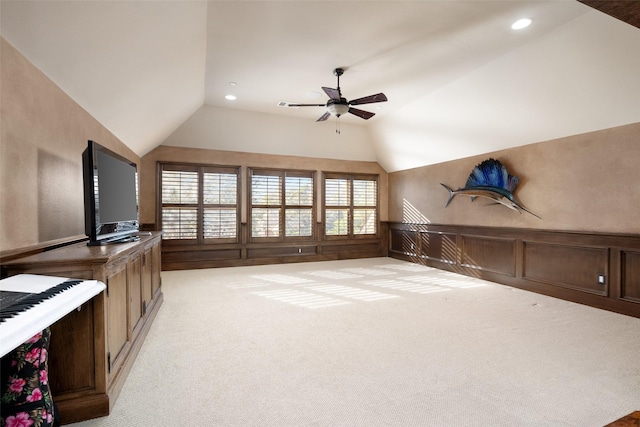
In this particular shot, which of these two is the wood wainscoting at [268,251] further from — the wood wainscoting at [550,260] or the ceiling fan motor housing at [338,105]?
the ceiling fan motor housing at [338,105]

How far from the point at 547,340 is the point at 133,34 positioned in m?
4.47

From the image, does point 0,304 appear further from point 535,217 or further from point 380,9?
point 535,217

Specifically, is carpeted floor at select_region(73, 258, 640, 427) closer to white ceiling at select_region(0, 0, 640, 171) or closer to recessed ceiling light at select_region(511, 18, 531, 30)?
white ceiling at select_region(0, 0, 640, 171)

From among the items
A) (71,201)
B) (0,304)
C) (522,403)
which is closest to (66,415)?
(0,304)

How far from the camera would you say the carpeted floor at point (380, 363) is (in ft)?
6.07

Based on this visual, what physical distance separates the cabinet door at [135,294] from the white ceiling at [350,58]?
1.54 m

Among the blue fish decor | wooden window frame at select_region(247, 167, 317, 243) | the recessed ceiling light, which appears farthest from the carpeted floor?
the recessed ceiling light

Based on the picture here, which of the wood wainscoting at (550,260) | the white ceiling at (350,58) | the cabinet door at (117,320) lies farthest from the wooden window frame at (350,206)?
the cabinet door at (117,320)

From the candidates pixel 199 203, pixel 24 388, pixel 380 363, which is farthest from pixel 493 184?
pixel 24 388

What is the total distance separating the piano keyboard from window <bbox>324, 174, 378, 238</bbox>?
6.07 meters

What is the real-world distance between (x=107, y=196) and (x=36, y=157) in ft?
1.66

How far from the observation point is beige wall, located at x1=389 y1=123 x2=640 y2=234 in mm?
3717

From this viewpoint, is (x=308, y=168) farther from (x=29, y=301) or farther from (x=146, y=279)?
(x=29, y=301)

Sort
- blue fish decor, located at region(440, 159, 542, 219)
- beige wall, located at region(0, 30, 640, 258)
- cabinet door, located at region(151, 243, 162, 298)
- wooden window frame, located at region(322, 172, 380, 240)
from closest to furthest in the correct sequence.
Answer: beige wall, located at region(0, 30, 640, 258)
cabinet door, located at region(151, 243, 162, 298)
blue fish decor, located at region(440, 159, 542, 219)
wooden window frame, located at region(322, 172, 380, 240)
